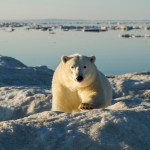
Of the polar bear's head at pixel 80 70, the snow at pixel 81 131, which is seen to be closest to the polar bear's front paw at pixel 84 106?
the polar bear's head at pixel 80 70

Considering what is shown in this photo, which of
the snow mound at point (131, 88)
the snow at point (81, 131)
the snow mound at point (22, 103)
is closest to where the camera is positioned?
the snow at point (81, 131)

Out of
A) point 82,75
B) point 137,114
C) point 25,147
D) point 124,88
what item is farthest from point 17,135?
point 124,88

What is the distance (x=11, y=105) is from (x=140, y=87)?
3.57 meters

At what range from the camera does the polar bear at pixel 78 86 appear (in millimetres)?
6387

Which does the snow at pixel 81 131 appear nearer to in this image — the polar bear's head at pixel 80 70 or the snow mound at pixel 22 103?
the polar bear's head at pixel 80 70

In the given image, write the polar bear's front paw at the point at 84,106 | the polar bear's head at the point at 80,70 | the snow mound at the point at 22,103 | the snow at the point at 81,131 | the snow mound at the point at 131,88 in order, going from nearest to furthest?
the snow at the point at 81,131 < the polar bear's front paw at the point at 84,106 < the polar bear's head at the point at 80,70 < the snow mound at the point at 22,103 < the snow mound at the point at 131,88

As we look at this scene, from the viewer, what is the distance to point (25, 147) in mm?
3666

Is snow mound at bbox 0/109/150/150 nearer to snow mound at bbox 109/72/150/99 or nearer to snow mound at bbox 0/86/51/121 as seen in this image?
snow mound at bbox 0/86/51/121

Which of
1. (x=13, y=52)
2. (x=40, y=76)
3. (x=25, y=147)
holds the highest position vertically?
(x=25, y=147)

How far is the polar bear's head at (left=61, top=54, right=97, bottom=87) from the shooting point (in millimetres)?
6332

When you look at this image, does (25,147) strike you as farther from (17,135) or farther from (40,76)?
(40,76)

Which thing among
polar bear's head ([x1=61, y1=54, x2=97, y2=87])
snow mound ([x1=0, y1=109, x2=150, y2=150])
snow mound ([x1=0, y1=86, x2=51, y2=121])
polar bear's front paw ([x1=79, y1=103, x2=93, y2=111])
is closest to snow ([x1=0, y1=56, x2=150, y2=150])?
snow mound ([x1=0, y1=109, x2=150, y2=150])

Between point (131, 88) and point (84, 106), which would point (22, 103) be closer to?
point (84, 106)

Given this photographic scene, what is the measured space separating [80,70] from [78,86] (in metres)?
A: 0.28
